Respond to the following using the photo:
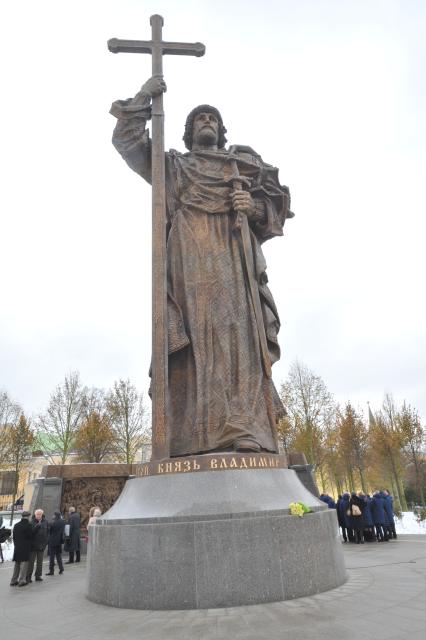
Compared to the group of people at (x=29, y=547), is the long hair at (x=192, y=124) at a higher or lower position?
higher

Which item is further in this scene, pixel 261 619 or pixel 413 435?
pixel 413 435

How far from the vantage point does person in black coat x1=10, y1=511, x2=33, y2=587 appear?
29.0 ft

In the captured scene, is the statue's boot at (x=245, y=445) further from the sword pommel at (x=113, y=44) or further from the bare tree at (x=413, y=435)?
the bare tree at (x=413, y=435)

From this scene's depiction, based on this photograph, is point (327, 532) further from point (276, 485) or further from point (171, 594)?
point (171, 594)

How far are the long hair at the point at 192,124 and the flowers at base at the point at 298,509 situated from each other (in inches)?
277

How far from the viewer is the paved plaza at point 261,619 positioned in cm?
407

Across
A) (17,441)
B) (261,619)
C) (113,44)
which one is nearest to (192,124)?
(113,44)

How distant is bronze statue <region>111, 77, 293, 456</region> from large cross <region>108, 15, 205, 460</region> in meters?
0.30

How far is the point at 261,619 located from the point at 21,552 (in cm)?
633

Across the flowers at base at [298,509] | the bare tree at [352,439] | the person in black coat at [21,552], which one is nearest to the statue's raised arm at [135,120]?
the flowers at base at [298,509]

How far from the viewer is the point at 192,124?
9.59 metres

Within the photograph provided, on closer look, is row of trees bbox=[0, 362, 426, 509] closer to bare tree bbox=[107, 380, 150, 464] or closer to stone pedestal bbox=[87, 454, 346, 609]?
bare tree bbox=[107, 380, 150, 464]

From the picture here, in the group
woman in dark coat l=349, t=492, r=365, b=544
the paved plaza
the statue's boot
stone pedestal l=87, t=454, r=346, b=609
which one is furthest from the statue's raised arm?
woman in dark coat l=349, t=492, r=365, b=544

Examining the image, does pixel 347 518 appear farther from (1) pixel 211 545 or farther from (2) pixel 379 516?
(1) pixel 211 545
